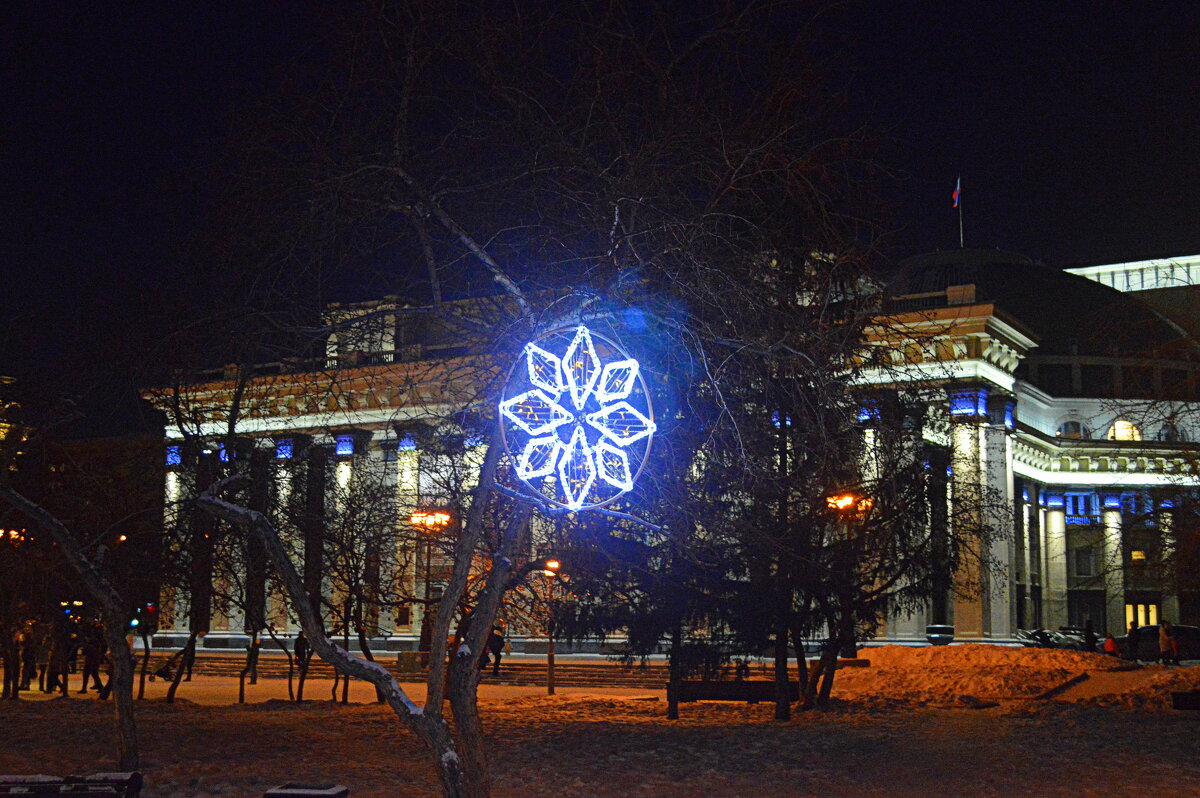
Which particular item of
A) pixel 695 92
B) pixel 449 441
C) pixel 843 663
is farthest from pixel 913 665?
pixel 695 92

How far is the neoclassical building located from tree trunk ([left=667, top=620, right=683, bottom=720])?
4.84 metres

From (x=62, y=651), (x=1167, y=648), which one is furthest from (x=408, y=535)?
(x=1167, y=648)

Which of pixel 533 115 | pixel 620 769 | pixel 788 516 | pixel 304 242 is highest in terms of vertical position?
pixel 533 115

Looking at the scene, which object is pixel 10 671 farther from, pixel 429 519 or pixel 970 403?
pixel 970 403

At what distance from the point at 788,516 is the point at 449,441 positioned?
5.69 m

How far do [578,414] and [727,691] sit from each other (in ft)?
52.8

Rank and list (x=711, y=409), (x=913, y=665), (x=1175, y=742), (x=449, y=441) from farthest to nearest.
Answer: (x=913, y=665) → (x=449, y=441) → (x=1175, y=742) → (x=711, y=409)

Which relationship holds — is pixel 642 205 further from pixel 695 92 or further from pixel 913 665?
pixel 913 665

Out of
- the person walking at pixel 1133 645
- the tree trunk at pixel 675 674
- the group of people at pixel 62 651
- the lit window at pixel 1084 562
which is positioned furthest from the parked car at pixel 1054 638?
the group of people at pixel 62 651

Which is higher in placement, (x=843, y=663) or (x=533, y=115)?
(x=533, y=115)

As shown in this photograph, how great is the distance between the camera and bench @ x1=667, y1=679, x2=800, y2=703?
83.0ft

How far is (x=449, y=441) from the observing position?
22688 millimetres

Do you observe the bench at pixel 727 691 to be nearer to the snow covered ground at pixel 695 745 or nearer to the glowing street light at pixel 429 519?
the snow covered ground at pixel 695 745

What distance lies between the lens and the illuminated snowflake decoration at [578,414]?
10.3 m
